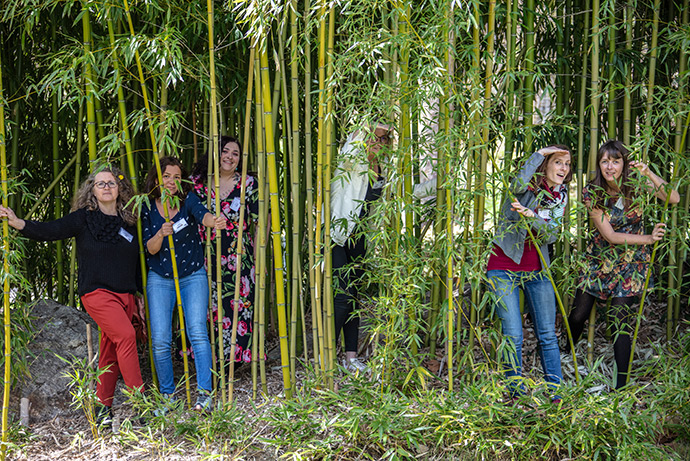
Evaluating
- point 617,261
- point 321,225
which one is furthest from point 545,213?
point 321,225

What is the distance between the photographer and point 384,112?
2676 mm

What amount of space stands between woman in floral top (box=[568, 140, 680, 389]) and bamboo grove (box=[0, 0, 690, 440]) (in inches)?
3.6

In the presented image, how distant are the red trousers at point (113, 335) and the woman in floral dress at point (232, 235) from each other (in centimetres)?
37

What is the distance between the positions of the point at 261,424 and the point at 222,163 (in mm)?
1164

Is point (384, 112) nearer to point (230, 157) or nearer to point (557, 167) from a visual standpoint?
point (557, 167)

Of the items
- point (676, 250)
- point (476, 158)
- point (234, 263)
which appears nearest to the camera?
point (476, 158)

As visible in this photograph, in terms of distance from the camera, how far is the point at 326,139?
2812 millimetres

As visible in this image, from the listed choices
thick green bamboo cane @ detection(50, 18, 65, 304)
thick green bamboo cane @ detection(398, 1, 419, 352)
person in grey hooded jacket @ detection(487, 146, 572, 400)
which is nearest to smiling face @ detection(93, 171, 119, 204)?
thick green bamboo cane @ detection(50, 18, 65, 304)

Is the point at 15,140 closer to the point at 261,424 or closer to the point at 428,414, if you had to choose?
the point at 261,424

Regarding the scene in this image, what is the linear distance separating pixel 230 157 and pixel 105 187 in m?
0.58

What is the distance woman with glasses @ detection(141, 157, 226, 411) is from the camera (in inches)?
121

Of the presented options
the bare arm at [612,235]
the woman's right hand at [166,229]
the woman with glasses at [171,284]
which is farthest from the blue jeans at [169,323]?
the bare arm at [612,235]

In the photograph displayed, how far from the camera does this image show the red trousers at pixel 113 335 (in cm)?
294

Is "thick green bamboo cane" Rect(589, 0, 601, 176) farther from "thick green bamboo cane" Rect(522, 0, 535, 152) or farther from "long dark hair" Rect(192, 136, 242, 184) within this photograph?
"long dark hair" Rect(192, 136, 242, 184)
